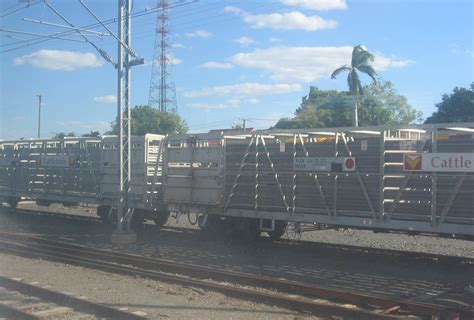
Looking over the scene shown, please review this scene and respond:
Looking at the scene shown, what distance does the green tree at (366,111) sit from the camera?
181 ft

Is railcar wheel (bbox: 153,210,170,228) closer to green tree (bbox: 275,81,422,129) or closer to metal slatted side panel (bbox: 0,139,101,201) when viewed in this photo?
metal slatted side panel (bbox: 0,139,101,201)

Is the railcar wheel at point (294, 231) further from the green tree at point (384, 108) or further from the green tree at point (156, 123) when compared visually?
the green tree at point (156, 123)

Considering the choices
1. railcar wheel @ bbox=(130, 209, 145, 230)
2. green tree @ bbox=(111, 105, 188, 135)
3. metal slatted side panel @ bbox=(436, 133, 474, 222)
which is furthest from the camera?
green tree @ bbox=(111, 105, 188, 135)

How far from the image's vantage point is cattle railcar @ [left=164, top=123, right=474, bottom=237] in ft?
37.6

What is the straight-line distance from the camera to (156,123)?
6869 cm

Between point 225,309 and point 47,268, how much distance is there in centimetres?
551

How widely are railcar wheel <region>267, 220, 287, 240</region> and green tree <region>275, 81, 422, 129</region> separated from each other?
38.9 meters

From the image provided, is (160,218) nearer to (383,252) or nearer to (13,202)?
(383,252)

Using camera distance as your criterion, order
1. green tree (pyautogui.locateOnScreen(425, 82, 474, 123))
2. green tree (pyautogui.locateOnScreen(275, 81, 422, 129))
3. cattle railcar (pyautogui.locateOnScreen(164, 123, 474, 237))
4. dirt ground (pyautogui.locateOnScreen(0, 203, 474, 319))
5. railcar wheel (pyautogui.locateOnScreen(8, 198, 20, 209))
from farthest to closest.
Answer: green tree (pyautogui.locateOnScreen(275, 81, 422, 129))
green tree (pyautogui.locateOnScreen(425, 82, 474, 123))
railcar wheel (pyautogui.locateOnScreen(8, 198, 20, 209))
cattle railcar (pyautogui.locateOnScreen(164, 123, 474, 237))
dirt ground (pyautogui.locateOnScreen(0, 203, 474, 319))

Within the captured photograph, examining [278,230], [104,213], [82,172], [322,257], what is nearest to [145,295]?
[322,257]

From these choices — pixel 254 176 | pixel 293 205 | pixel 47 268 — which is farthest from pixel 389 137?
pixel 47 268

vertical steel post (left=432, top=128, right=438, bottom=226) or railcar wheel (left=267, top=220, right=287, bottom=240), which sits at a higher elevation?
vertical steel post (left=432, top=128, right=438, bottom=226)

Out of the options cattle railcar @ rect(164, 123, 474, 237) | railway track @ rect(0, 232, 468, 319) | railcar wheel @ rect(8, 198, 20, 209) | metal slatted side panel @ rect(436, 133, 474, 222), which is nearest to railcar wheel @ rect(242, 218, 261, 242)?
cattle railcar @ rect(164, 123, 474, 237)

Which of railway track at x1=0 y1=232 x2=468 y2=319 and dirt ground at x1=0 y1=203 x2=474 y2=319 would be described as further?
dirt ground at x1=0 y1=203 x2=474 y2=319
